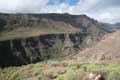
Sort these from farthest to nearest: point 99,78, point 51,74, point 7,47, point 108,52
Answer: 1. point 7,47
2. point 108,52
3. point 51,74
4. point 99,78

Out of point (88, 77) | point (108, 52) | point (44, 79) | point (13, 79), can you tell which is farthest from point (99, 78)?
point (108, 52)

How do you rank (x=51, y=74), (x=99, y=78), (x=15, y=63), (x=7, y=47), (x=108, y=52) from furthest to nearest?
1. (x=7, y=47)
2. (x=15, y=63)
3. (x=108, y=52)
4. (x=51, y=74)
5. (x=99, y=78)

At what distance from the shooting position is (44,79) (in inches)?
2047

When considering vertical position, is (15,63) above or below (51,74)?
below

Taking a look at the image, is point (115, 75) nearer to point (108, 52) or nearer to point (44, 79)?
point (44, 79)

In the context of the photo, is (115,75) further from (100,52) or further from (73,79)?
(100,52)

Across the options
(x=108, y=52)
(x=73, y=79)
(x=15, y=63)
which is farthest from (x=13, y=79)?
(x=15, y=63)

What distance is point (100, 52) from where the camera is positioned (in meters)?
101

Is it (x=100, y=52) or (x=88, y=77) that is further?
(x=100, y=52)

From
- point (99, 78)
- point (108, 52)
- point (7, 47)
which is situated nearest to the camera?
point (99, 78)

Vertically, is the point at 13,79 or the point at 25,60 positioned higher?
the point at 13,79

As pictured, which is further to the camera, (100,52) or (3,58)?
(3,58)

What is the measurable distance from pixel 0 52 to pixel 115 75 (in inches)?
5653

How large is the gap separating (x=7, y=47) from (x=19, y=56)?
35.3 feet
